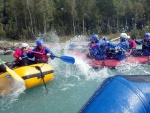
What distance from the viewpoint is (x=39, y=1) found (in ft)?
85.5

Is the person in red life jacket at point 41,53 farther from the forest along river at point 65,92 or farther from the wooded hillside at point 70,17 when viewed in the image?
the wooded hillside at point 70,17

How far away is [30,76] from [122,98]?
396cm

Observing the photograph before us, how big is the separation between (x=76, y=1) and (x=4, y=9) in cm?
855

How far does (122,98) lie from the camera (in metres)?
2.21

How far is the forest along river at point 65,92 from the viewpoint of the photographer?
16.9ft

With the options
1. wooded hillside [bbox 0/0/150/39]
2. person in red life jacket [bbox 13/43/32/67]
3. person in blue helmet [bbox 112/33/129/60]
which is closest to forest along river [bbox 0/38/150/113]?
person in blue helmet [bbox 112/33/129/60]

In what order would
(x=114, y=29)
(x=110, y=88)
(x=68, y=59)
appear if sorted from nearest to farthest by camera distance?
(x=110, y=88), (x=68, y=59), (x=114, y=29)

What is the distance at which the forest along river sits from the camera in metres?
5.15

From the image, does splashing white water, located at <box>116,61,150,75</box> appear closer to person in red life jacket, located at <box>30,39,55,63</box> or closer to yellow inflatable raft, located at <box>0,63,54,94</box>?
person in red life jacket, located at <box>30,39,55,63</box>

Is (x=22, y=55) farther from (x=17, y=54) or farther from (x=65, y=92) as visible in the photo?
(x=65, y=92)

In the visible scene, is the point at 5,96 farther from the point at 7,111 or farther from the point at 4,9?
the point at 4,9

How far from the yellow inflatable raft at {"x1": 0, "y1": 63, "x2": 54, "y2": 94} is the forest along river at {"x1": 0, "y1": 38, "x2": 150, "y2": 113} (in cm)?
24

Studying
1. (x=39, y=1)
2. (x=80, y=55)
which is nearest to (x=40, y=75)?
(x=80, y=55)

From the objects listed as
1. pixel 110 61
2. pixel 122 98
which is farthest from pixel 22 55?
pixel 122 98
